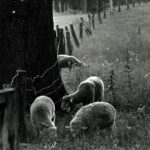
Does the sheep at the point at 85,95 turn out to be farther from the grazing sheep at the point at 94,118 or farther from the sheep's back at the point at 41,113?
the grazing sheep at the point at 94,118

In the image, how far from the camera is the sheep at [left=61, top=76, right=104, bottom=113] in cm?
1148

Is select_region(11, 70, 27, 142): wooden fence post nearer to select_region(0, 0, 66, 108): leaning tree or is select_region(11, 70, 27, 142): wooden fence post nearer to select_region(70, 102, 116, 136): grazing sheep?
select_region(70, 102, 116, 136): grazing sheep

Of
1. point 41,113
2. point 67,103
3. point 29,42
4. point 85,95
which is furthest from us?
point 85,95

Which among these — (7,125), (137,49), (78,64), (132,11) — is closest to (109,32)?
(137,49)

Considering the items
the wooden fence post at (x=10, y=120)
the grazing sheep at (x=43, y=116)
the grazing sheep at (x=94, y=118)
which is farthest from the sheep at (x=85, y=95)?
the wooden fence post at (x=10, y=120)

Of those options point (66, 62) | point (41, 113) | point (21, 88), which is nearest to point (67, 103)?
point (41, 113)

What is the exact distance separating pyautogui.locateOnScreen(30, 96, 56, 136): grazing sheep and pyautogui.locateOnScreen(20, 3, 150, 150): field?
17 centimetres

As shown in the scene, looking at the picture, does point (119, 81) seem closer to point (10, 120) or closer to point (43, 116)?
point (43, 116)

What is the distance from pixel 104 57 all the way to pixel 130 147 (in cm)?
1027

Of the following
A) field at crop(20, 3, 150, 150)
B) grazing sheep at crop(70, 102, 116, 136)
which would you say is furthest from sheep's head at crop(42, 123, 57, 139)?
grazing sheep at crop(70, 102, 116, 136)

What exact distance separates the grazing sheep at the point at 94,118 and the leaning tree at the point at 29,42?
184 centimetres

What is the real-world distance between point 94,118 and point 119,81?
4.24 m

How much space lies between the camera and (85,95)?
11883mm

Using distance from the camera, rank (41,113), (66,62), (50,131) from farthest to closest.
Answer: (66,62), (41,113), (50,131)
